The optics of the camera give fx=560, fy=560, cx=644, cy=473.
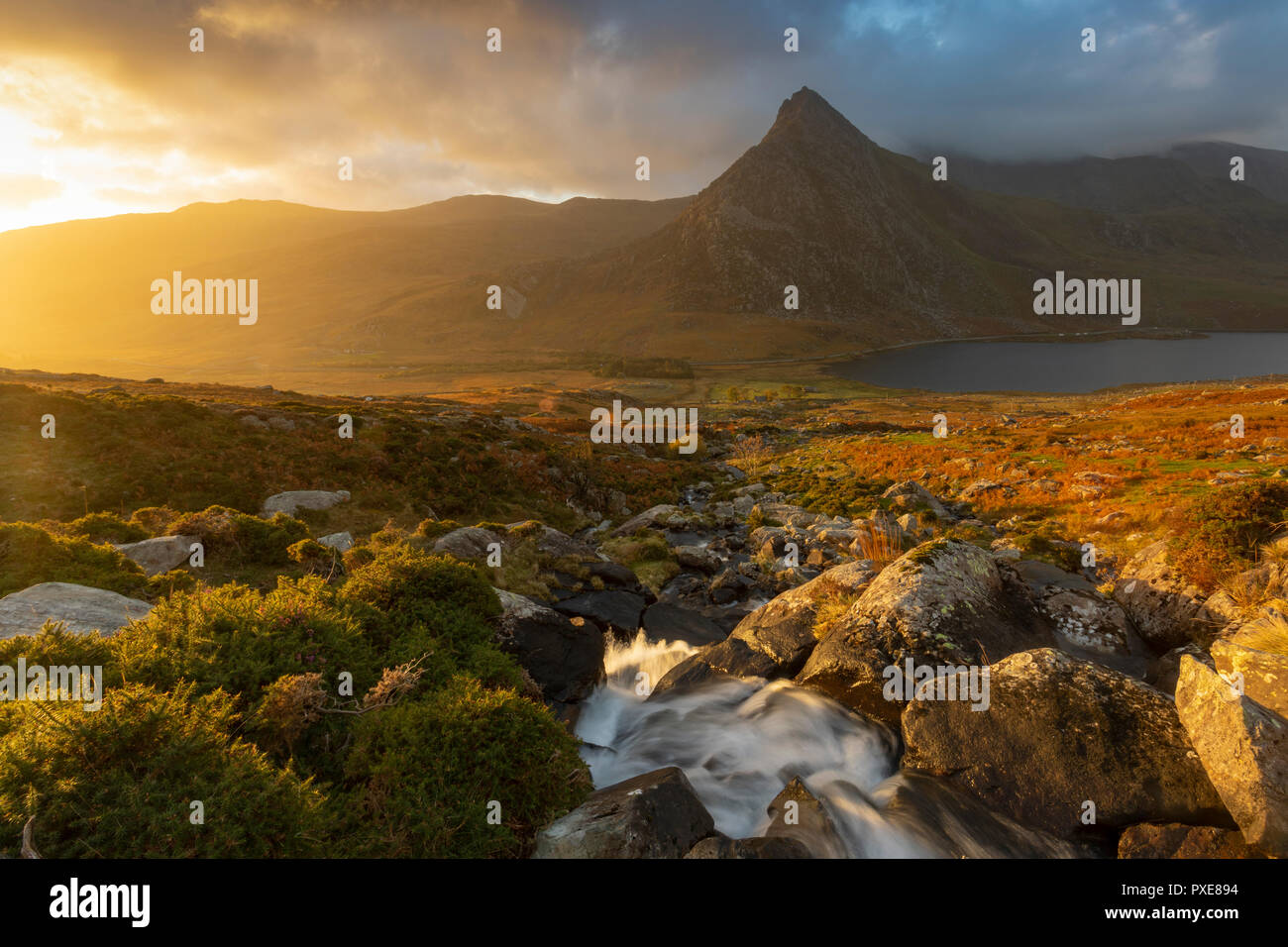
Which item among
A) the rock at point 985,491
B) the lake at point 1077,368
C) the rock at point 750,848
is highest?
the lake at point 1077,368

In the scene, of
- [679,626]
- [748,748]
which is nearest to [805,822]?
[748,748]

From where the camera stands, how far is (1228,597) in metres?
11.1

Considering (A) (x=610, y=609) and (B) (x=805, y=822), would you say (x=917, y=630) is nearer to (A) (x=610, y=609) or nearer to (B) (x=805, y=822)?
(B) (x=805, y=822)

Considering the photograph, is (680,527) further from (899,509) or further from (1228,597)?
(1228,597)

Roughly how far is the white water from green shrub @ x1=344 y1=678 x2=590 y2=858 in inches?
125

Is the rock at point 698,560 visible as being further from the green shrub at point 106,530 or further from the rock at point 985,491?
the green shrub at point 106,530

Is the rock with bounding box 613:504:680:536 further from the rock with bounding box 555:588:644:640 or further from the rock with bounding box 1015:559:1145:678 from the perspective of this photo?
the rock with bounding box 1015:559:1145:678

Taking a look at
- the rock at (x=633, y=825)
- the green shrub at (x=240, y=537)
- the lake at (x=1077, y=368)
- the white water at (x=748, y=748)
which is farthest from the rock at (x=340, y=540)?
the lake at (x=1077, y=368)

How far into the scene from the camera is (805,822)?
9.06m

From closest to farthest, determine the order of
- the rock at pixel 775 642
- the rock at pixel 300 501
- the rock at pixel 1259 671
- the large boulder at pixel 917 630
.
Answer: the rock at pixel 1259 671, the large boulder at pixel 917 630, the rock at pixel 775 642, the rock at pixel 300 501

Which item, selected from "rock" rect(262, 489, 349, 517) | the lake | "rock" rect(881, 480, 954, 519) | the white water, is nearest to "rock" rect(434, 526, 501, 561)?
the white water

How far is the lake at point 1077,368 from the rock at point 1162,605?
152849 mm

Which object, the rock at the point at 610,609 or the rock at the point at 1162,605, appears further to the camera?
the rock at the point at 610,609

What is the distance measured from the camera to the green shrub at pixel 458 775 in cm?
679
